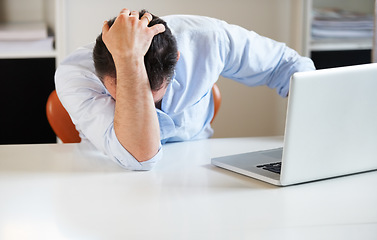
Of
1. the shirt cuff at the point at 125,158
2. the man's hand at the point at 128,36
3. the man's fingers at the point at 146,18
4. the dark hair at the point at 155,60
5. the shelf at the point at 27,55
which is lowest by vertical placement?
the shelf at the point at 27,55

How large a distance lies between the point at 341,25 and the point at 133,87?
5.89ft

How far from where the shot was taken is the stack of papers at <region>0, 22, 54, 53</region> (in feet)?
8.41

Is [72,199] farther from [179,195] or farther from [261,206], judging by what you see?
[261,206]

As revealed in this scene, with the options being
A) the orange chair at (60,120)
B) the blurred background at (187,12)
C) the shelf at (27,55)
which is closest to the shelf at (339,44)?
the blurred background at (187,12)

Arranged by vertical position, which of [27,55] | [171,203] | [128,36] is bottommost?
[27,55]

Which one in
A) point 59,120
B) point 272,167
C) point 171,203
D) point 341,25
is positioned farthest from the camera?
point 341,25

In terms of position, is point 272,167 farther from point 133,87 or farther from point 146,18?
point 146,18

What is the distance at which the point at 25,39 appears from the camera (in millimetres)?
2590

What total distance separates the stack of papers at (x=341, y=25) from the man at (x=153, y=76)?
3.46 ft

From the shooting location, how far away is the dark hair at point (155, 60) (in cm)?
138

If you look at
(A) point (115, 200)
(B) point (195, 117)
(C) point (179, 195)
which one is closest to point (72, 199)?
(A) point (115, 200)

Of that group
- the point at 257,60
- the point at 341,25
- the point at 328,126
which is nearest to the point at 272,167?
the point at 328,126

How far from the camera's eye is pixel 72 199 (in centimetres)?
112

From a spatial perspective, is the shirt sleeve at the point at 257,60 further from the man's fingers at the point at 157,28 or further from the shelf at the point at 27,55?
the shelf at the point at 27,55
